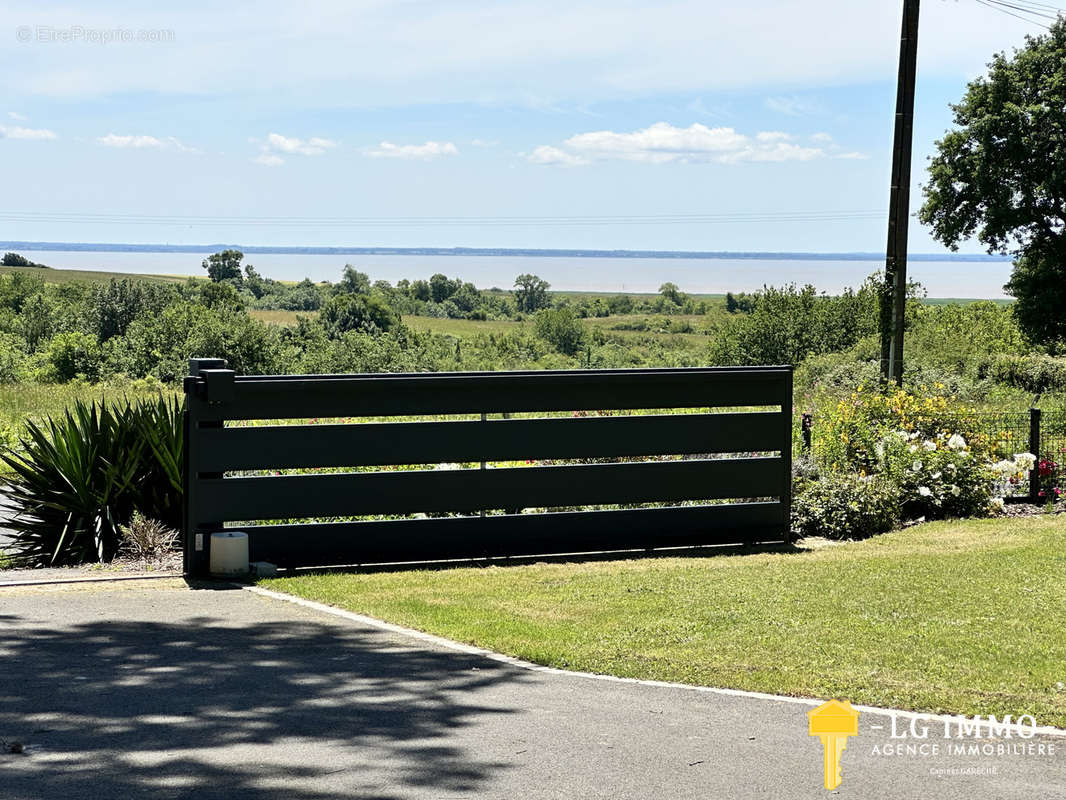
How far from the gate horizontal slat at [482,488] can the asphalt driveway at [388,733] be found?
2.35 metres

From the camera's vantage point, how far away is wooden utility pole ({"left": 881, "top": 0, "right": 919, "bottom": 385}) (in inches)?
684

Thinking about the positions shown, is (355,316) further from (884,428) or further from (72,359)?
(884,428)

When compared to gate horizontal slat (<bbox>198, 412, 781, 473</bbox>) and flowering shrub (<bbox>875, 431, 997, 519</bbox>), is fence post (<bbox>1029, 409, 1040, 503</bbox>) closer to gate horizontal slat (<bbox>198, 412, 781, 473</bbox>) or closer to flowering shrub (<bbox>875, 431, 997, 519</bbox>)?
flowering shrub (<bbox>875, 431, 997, 519</bbox>)

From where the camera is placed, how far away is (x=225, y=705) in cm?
505

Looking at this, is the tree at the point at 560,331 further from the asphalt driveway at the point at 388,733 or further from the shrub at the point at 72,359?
the asphalt driveway at the point at 388,733

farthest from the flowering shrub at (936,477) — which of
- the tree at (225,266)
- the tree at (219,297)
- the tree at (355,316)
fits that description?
the tree at (225,266)

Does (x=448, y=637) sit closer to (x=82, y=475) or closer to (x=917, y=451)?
(x=82, y=475)

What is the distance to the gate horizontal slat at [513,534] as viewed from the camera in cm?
876

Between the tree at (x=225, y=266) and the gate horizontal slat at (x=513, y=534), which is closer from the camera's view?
the gate horizontal slat at (x=513, y=534)

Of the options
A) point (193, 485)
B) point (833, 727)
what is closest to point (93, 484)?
point (193, 485)

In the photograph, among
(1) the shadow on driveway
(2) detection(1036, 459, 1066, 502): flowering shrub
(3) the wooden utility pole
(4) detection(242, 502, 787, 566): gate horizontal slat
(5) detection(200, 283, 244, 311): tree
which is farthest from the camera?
(5) detection(200, 283, 244, 311): tree

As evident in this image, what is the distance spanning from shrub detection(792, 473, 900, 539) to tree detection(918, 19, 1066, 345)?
3511 cm

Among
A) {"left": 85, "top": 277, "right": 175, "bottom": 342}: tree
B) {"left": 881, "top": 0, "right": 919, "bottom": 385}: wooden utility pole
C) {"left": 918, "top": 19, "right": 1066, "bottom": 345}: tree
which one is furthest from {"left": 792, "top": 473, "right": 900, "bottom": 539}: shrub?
{"left": 85, "top": 277, "right": 175, "bottom": 342}: tree

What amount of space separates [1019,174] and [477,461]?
3974 centimetres
